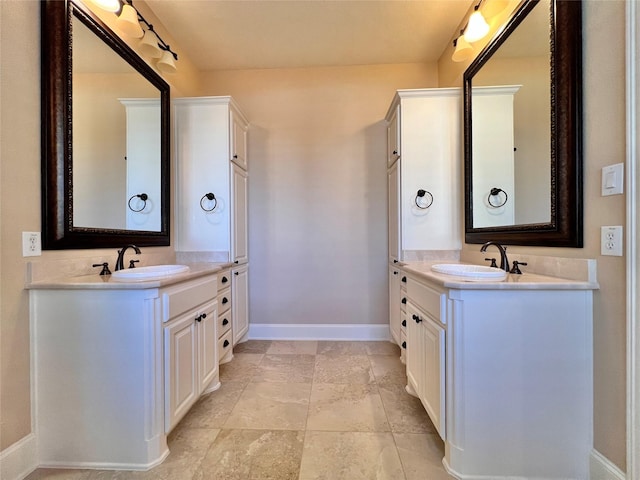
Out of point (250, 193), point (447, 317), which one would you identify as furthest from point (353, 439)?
point (250, 193)

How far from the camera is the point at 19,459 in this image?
1.24 meters

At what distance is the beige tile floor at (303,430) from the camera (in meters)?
1.29

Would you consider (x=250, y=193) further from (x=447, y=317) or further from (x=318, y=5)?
(x=447, y=317)

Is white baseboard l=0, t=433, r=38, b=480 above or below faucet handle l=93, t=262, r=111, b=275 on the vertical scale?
below

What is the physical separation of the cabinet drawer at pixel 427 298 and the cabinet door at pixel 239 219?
4.96 feet

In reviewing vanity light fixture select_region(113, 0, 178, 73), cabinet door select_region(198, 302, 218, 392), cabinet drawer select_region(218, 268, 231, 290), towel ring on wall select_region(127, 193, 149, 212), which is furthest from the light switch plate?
vanity light fixture select_region(113, 0, 178, 73)

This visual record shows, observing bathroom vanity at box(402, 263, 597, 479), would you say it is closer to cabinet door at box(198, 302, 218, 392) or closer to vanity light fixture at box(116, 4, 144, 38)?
cabinet door at box(198, 302, 218, 392)

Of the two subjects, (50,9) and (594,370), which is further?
(50,9)

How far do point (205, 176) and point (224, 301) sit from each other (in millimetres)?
1070

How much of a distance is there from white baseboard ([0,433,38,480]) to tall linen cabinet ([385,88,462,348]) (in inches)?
86.3

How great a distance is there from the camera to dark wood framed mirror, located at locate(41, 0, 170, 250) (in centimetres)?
137

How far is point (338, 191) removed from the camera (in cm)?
293

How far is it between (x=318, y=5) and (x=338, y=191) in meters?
1.50

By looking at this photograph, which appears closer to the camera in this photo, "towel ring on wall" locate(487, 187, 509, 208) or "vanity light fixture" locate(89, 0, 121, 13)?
"vanity light fixture" locate(89, 0, 121, 13)
